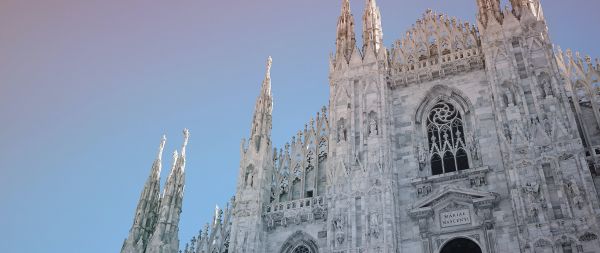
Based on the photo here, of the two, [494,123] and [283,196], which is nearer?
[494,123]

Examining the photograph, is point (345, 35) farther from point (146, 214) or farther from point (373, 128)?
point (146, 214)

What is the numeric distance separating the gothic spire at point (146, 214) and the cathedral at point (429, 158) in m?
0.06

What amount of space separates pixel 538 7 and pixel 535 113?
4.91m

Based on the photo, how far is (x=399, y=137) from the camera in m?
20.8

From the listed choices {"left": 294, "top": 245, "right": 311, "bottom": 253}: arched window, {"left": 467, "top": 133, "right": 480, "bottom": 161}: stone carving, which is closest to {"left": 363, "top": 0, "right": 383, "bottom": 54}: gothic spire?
{"left": 467, "top": 133, "right": 480, "bottom": 161}: stone carving

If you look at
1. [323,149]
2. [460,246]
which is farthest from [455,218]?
[323,149]

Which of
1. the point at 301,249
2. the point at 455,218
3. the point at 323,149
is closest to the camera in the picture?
the point at 455,218

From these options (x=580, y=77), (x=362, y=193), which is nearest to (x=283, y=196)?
(x=362, y=193)

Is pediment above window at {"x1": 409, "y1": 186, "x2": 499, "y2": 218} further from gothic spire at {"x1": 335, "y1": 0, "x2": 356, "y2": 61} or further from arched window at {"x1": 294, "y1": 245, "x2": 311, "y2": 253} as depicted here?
gothic spire at {"x1": 335, "y1": 0, "x2": 356, "y2": 61}

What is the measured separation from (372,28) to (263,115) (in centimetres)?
571

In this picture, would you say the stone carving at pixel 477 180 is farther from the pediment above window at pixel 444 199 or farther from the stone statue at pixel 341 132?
the stone statue at pixel 341 132

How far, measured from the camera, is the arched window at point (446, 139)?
1970 centimetres

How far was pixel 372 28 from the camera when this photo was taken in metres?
24.0

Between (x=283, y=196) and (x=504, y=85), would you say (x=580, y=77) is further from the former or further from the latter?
(x=283, y=196)
